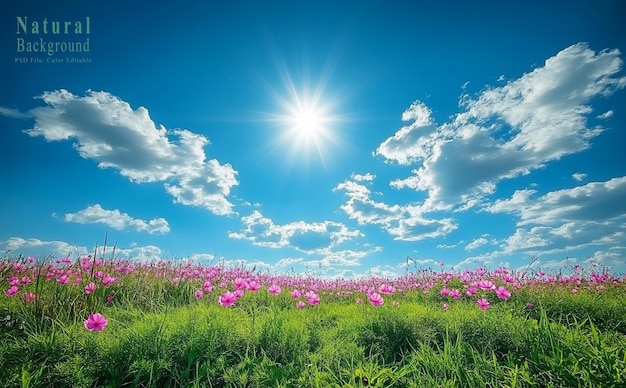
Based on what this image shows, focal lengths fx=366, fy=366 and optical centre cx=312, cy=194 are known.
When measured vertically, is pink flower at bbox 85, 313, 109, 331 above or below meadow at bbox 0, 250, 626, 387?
above

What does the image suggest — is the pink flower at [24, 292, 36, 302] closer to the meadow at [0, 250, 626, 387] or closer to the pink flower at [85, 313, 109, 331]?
the meadow at [0, 250, 626, 387]

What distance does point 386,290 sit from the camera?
17.0ft

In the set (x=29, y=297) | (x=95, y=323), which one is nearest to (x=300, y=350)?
(x=95, y=323)

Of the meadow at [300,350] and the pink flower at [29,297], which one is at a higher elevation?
the pink flower at [29,297]

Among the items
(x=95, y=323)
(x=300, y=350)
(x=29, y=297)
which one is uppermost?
(x=29, y=297)

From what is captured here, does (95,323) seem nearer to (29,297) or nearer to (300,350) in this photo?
(300,350)

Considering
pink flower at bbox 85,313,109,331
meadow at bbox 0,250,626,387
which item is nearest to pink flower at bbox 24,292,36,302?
meadow at bbox 0,250,626,387

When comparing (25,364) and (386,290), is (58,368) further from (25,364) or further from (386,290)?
(386,290)

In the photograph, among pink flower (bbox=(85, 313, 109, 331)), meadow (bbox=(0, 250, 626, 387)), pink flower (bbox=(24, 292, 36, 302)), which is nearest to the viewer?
meadow (bbox=(0, 250, 626, 387))

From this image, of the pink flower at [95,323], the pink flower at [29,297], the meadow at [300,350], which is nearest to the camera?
the meadow at [300,350]

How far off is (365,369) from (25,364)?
3.30m

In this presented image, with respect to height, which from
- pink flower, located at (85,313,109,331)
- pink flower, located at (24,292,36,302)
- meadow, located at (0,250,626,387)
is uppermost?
pink flower, located at (24,292,36,302)

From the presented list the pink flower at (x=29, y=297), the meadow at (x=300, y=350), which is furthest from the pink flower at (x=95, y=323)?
the pink flower at (x=29, y=297)

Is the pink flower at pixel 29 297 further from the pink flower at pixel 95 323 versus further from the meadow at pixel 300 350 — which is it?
the pink flower at pixel 95 323
